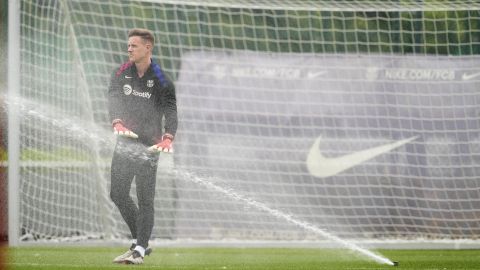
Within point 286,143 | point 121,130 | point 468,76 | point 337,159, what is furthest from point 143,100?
point 468,76

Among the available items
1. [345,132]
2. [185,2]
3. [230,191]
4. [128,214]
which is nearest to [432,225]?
[345,132]

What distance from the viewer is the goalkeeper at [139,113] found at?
27.8 ft

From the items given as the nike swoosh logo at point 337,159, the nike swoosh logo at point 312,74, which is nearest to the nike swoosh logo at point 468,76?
the nike swoosh logo at point 337,159

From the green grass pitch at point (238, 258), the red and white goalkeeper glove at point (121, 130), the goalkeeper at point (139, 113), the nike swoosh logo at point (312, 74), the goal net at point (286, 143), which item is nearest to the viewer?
the red and white goalkeeper glove at point (121, 130)

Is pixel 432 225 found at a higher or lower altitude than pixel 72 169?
lower

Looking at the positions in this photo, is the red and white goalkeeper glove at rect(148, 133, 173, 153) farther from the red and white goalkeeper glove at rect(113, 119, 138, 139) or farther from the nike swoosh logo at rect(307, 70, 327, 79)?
the nike swoosh logo at rect(307, 70, 327, 79)

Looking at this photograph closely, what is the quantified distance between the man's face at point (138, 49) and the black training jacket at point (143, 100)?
8 centimetres

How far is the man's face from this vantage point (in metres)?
8.53

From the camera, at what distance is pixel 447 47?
13.4 meters

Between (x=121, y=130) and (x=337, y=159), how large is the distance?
5.04 metres

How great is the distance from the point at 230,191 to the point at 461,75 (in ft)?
9.94

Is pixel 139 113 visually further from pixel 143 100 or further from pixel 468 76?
pixel 468 76

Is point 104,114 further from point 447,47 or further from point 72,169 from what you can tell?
point 447,47

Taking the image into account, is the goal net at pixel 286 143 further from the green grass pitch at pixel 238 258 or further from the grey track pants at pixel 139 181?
the grey track pants at pixel 139 181
